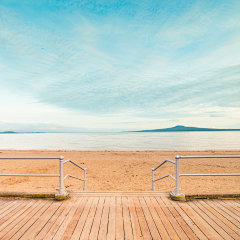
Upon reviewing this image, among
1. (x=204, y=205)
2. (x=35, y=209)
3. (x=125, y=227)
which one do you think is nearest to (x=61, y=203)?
(x=35, y=209)

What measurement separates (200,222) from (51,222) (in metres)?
2.86

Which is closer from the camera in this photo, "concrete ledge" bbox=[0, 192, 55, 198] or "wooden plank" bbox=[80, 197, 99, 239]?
"wooden plank" bbox=[80, 197, 99, 239]

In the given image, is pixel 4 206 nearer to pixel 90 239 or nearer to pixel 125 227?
pixel 90 239

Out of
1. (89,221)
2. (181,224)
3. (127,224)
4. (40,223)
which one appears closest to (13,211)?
(40,223)

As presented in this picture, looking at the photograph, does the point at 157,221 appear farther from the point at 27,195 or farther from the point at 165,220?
the point at 27,195

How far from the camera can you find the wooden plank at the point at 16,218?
9.80 ft

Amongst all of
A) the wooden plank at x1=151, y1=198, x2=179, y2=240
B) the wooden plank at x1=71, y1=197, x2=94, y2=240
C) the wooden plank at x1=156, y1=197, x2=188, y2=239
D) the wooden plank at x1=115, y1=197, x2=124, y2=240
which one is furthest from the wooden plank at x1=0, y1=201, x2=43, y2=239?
the wooden plank at x1=156, y1=197, x2=188, y2=239

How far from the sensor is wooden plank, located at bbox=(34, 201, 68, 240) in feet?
9.29

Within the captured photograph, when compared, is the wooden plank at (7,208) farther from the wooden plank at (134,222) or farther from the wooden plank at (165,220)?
the wooden plank at (165,220)

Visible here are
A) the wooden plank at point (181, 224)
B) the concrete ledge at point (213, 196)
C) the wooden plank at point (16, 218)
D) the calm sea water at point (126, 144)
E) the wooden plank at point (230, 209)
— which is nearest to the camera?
the wooden plank at point (181, 224)

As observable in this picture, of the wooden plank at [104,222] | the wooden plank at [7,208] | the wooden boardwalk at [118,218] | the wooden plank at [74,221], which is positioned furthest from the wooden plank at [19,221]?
the wooden plank at [104,222]

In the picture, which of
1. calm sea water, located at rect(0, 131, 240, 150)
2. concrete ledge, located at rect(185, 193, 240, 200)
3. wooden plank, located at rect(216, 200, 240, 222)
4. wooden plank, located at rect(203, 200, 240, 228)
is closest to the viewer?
wooden plank, located at rect(203, 200, 240, 228)

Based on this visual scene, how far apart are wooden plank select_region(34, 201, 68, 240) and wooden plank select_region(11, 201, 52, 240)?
0.95 feet

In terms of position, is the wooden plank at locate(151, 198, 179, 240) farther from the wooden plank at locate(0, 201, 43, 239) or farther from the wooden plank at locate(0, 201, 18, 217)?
the wooden plank at locate(0, 201, 18, 217)
